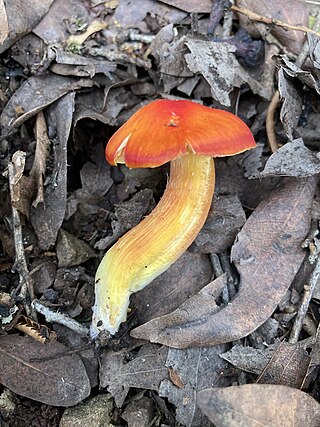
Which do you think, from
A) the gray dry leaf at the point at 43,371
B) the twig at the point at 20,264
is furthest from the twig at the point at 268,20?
the gray dry leaf at the point at 43,371

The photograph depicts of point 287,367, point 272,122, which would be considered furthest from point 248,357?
point 272,122

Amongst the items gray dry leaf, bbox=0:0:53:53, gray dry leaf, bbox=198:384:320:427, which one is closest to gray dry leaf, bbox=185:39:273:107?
gray dry leaf, bbox=0:0:53:53

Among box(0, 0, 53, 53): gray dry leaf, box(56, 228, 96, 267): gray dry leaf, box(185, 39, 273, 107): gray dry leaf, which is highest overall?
A: box(0, 0, 53, 53): gray dry leaf

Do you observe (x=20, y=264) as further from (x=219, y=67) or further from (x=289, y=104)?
(x=289, y=104)

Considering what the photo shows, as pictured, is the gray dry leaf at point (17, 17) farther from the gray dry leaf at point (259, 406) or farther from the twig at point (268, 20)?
the gray dry leaf at point (259, 406)

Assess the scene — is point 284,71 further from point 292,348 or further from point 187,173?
point 292,348

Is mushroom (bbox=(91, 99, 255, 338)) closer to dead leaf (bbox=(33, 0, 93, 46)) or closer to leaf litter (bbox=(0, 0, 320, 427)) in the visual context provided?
leaf litter (bbox=(0, 0, 320, 427))
